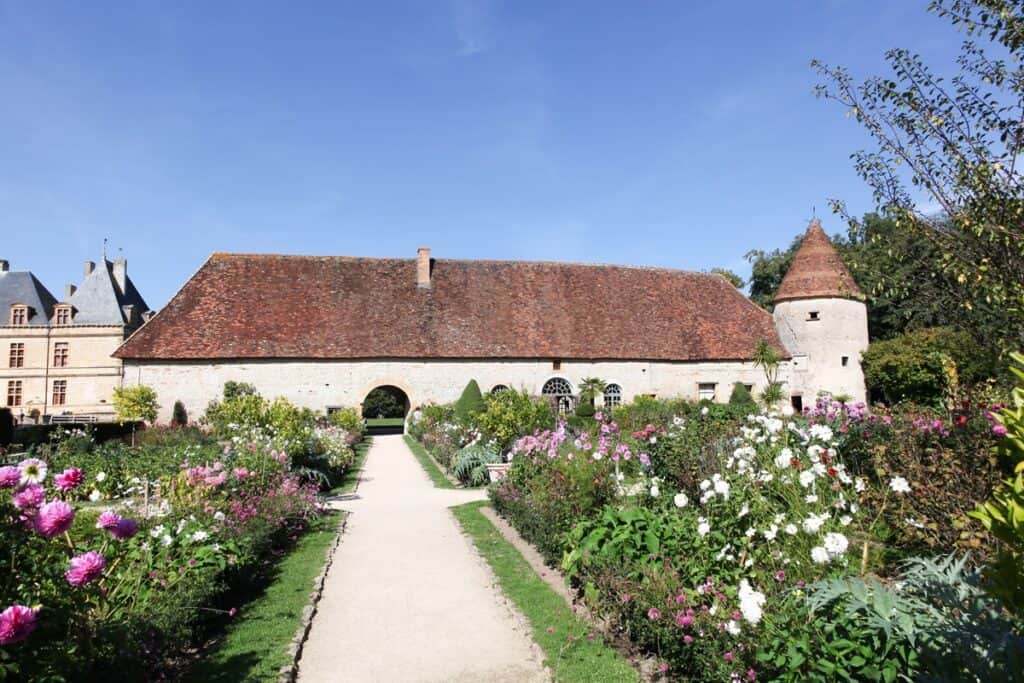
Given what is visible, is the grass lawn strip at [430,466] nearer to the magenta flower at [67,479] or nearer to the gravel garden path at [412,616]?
the gravel garden path at [412,616]

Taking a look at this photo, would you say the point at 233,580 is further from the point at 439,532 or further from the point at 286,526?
the point at 439,532

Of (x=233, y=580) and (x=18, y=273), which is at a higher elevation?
(x=18, y=273)

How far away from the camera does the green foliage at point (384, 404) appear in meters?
47.0

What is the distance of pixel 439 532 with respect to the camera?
8.59 metres

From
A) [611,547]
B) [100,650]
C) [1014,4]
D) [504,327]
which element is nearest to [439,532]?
[611,547]

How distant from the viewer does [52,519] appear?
8.98 ft

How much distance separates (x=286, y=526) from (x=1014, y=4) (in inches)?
350

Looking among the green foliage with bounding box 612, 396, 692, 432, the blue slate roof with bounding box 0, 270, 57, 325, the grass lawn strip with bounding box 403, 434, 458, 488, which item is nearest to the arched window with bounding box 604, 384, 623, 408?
the green foliage with bounding box 612, 396, 692, 432

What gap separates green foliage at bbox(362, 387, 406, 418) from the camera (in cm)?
4701

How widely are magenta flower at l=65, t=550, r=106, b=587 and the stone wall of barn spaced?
20804 millimetres

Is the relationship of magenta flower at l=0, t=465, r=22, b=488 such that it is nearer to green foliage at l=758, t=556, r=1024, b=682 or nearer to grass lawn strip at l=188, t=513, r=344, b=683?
grass lawn strip at l=188, t=513, r=344, b=683

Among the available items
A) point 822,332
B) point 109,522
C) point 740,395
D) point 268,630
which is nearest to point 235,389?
point 740,395

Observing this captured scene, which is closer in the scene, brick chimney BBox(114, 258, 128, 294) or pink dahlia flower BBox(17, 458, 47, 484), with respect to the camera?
pink dahlia flower BBox(17, 458, 47, 484)

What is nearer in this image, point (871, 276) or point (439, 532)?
point (871, 276)
